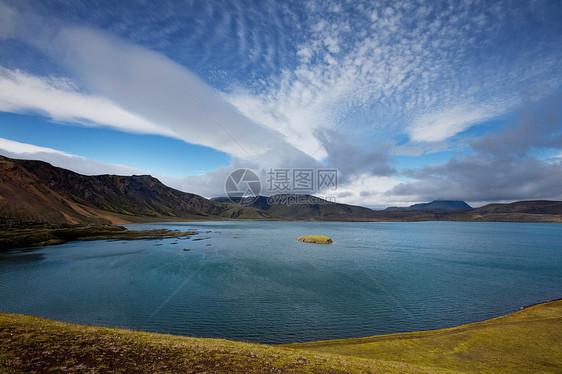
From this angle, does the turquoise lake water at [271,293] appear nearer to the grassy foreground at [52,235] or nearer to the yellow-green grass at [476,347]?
the yellow-green grass at [476,347]

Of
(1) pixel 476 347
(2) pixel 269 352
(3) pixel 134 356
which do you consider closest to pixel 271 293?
(2) pixel 269 352

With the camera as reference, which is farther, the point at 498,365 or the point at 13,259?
the point at 13,259

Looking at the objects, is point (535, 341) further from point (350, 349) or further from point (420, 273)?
point (420, 273)

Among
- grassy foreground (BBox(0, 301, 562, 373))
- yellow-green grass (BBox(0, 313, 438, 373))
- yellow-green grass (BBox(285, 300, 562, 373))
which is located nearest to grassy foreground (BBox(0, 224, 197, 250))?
grassy foreground (BBox(0, 301, 562, 373))

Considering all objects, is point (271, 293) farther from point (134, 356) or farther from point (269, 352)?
point (134, 356)

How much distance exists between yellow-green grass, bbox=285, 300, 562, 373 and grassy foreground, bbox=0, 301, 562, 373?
0.08 m

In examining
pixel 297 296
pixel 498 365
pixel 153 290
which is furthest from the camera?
pixel 153 290

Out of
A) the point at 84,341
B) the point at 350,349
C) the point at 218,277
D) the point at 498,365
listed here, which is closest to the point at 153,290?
the point at 218,277

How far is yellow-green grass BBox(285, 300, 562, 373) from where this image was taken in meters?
18.6

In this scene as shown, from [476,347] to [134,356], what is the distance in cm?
2707

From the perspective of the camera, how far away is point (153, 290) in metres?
38.6

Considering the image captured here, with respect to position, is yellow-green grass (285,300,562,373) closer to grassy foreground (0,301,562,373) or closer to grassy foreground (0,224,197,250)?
grassy foreground (0,301,562,373)

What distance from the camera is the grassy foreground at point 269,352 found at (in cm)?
1305

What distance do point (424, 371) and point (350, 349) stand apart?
6.91m
